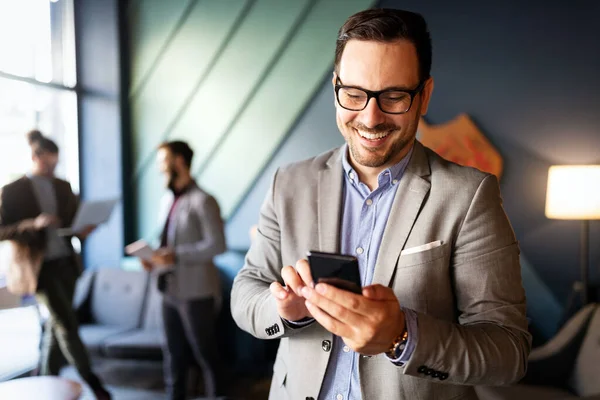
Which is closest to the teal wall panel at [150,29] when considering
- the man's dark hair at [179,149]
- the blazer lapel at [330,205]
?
the man's dark hair at [179,149]

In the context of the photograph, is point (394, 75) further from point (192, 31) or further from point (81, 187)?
point (81, 187)

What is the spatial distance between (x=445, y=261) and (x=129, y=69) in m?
4.49

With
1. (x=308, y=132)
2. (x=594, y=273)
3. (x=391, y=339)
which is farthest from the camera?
(x=308, y=132)

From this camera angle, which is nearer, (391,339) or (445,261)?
(391,339)

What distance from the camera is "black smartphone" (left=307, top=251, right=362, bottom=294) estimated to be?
0.96 metres

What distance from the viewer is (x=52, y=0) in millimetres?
4570

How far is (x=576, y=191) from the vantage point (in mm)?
3266

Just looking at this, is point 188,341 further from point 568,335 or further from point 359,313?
point 359,313

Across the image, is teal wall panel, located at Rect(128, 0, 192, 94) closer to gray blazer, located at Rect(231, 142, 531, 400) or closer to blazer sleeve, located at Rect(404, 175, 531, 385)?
gray blazer, located at Rect(231, 142, 531, 400)


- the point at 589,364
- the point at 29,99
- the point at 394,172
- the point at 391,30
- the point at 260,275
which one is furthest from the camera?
the point at 29,99

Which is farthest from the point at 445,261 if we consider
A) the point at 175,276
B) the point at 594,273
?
the point at 594,273

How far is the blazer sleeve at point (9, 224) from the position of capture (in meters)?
3.11

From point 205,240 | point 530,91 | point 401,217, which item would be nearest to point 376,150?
point 401,217

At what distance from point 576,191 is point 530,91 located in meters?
0.97
